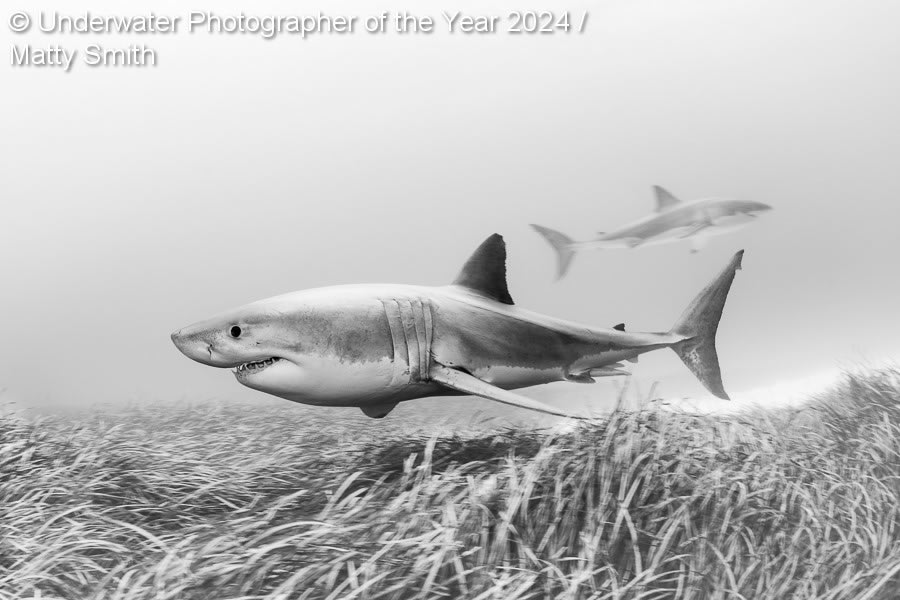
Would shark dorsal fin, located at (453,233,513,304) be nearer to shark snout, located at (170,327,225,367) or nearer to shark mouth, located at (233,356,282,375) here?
shark mouth, located at (233,356,282,375)

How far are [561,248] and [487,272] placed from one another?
3.43 m

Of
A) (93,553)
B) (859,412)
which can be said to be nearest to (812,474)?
(859,412)

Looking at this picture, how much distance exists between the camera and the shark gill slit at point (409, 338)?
400cm

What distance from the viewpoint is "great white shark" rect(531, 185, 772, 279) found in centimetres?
806

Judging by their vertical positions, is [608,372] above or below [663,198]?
below

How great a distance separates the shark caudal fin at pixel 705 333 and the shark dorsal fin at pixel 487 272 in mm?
1915

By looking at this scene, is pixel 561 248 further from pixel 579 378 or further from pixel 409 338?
pixel 409 338

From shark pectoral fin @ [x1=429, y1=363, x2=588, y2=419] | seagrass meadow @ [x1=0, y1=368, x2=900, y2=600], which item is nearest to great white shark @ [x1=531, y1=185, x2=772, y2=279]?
seagrass meadow @ [x1=0, y1=368, x2=900, y2=600]

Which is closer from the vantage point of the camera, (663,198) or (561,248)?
(561,248)

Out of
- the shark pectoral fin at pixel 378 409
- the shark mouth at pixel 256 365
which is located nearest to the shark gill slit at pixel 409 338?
the shark pectoral fin at pixel 378 409

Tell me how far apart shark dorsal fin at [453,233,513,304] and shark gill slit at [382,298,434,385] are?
74 cm

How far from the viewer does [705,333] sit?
5781mm

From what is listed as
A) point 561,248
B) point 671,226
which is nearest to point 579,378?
point 561,248

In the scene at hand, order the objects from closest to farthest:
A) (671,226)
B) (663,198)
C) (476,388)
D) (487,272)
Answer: (476,388), (487,272), (671,226), (663,198)
